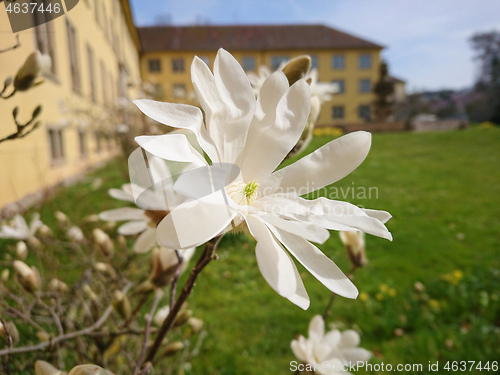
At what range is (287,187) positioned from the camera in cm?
35

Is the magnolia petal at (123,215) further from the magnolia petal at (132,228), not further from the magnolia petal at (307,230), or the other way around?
the magnolia petal at (307,230)

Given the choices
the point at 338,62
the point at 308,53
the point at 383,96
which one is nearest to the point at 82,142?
A: the point at 308,53

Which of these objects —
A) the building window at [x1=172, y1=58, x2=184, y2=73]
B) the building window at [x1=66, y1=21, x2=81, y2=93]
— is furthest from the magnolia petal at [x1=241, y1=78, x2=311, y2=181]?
the building window at [x1=172, y1=58, x2=184, y2=73]

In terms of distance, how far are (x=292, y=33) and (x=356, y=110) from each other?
563 centimetres

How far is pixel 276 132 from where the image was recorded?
0.33 meters

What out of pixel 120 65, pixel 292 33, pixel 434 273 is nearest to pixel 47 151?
pixel 434 273

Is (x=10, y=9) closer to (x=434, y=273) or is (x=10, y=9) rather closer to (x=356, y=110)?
(x=434, y=273)

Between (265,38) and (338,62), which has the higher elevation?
(265,38)

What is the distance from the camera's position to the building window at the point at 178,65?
1419cm

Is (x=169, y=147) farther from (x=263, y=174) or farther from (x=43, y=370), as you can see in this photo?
(x=43, y=370)

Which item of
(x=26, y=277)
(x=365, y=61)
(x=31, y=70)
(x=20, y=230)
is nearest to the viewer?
(x=31, y=70)

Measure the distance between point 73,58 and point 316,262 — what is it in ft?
22.4

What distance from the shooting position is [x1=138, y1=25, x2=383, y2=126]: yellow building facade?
16125mm

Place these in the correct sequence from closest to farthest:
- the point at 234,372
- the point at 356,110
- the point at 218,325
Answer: the point at 234,372 < the point at 218,325 < the point at 356,110
